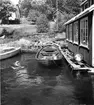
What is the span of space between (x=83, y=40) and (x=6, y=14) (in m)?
34.3

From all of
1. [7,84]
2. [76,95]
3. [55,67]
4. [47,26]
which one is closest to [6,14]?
[47,26]

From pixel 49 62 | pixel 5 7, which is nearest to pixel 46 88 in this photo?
pixel 49 62

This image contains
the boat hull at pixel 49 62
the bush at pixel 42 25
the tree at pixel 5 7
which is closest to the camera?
the boat hull at pixel 49 62

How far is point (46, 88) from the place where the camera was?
10.5m

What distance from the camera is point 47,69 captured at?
15648 mm

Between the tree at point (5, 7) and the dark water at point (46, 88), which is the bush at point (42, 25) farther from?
the dark water at point (46, 88)

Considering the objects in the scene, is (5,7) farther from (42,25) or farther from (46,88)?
(46,88)

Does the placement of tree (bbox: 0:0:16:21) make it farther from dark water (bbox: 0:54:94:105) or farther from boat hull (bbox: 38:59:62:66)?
dark water (bbox: 0:54:94:105)

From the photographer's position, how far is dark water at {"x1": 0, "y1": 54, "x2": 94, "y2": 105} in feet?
28.1

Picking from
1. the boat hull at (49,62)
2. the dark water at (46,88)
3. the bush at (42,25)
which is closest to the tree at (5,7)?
the bush at (42,25)

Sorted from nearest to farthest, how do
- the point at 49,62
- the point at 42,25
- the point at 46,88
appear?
1. the point at 46,88
2. the point at 49,62
3. the point at 42,25

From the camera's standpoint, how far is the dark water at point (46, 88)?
8561mm

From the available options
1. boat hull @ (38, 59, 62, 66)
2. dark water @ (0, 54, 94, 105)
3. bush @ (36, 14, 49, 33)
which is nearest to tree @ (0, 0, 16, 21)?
bush @ (36, 14, 49, 33)

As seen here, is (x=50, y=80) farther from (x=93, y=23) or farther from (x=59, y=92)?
(x=93, y=23)
